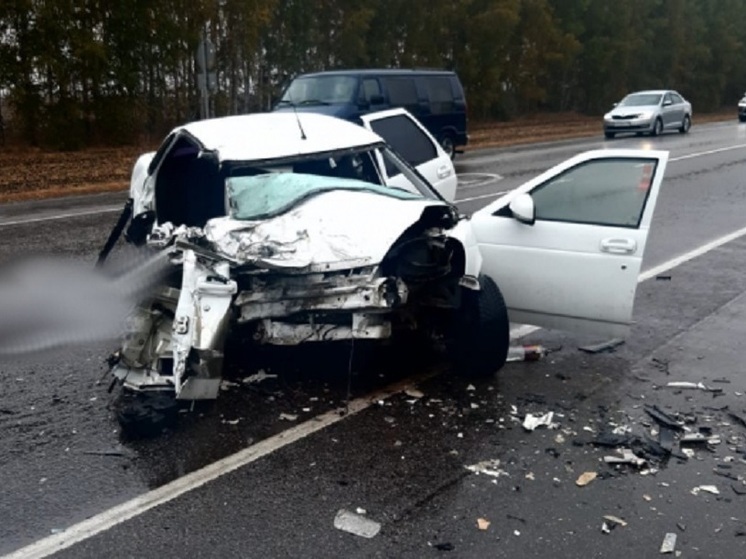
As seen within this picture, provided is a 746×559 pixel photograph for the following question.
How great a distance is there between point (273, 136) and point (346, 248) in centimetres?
144

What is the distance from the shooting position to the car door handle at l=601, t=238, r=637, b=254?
5598 millimetres

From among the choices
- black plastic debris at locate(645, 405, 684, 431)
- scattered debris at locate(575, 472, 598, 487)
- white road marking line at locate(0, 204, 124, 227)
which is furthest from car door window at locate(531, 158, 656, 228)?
white road marking line at locate(0, 204, 124, 227)

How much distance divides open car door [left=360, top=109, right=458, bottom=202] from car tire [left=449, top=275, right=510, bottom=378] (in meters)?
2.98

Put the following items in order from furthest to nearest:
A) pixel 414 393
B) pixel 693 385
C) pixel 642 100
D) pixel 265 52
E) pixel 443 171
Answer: pixel 642 100, pixel 265 52, pixel 443 171, pixel 693 385, pixel 414 393

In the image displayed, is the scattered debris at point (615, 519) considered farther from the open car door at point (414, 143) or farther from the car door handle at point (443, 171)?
the car door handle at point (443, 171)

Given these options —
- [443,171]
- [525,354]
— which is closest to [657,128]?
[443,171]

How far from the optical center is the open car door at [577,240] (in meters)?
5.64

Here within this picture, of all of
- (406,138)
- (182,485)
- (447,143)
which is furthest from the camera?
(447,143)

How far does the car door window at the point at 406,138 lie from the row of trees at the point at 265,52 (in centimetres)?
1413

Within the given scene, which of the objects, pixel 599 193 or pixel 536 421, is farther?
pixel 599 193

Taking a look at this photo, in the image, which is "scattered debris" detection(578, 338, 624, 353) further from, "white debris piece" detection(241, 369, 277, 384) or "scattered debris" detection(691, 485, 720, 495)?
"white debris piece" detection(241, 369, 277, 384)

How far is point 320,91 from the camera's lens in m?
17.1

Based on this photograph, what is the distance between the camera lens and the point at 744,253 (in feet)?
31.3

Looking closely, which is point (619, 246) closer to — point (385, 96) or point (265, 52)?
point (385, 96)
